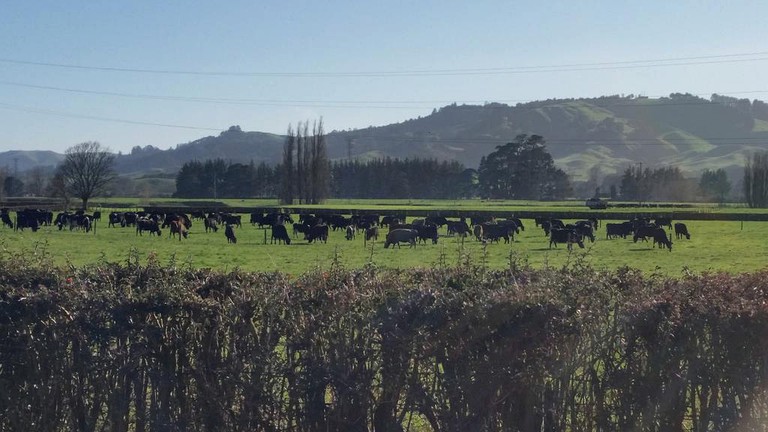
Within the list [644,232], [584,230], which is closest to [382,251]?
[584,230]

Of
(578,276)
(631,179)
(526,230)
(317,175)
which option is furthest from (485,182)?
(578,276)

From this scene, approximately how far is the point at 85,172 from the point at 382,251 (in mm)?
68948

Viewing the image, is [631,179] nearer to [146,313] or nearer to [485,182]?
[485,182]

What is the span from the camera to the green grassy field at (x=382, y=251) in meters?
29.0

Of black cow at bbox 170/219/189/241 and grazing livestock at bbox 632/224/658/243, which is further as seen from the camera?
black cow at bbox 170/219/189/241

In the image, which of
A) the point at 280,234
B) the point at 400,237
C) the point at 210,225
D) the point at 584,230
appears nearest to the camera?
the point at 400,237

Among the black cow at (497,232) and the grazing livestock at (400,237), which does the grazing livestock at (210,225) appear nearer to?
the grazing livestock at (400,237)

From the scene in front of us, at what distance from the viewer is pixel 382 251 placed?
3712 cm

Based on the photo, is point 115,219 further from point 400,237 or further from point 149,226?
point 400,237

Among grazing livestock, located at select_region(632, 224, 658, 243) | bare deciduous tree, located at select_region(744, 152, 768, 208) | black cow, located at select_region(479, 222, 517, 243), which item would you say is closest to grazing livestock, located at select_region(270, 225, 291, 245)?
black cow, located at select_region(479, 222, 517, 243)

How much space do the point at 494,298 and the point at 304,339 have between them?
4.51 feet

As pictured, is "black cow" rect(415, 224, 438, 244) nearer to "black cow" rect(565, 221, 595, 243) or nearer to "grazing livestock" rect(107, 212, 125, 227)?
"black cow" rect(565, 221, 595, 243)

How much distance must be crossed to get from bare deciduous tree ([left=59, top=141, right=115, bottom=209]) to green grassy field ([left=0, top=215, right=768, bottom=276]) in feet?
145

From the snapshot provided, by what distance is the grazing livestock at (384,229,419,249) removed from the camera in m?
40.7
